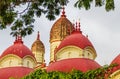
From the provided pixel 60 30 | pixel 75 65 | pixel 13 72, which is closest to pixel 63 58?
pixel 75 65

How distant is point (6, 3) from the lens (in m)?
8.99

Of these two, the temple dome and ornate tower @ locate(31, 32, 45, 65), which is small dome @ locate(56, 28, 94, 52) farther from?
ornate tower @ locate(31, 32, 45, 65)

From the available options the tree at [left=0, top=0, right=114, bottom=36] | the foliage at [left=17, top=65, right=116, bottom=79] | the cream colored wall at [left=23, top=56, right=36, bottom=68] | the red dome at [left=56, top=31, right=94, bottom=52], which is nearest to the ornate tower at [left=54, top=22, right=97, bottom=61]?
the red dome at [left=56, top=31, right=94, bottom=52]

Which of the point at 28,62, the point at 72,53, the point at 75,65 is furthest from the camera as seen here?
the point at 28,62

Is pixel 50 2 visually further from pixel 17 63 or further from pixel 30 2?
pixel 17 63

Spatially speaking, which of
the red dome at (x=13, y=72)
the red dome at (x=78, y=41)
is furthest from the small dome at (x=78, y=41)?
the red dome at (x=13, y=72)

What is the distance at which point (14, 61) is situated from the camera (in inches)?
1190

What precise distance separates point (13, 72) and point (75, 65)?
5.32 meters

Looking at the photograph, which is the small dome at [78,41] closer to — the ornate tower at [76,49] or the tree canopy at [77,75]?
the ornate tower at [76,49]

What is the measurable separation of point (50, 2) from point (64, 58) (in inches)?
715

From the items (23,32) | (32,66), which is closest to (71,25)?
(32,66)

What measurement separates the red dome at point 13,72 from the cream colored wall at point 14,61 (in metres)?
0.64

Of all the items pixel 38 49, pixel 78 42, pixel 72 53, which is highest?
pixel 38 49

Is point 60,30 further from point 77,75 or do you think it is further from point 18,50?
point 77,75
